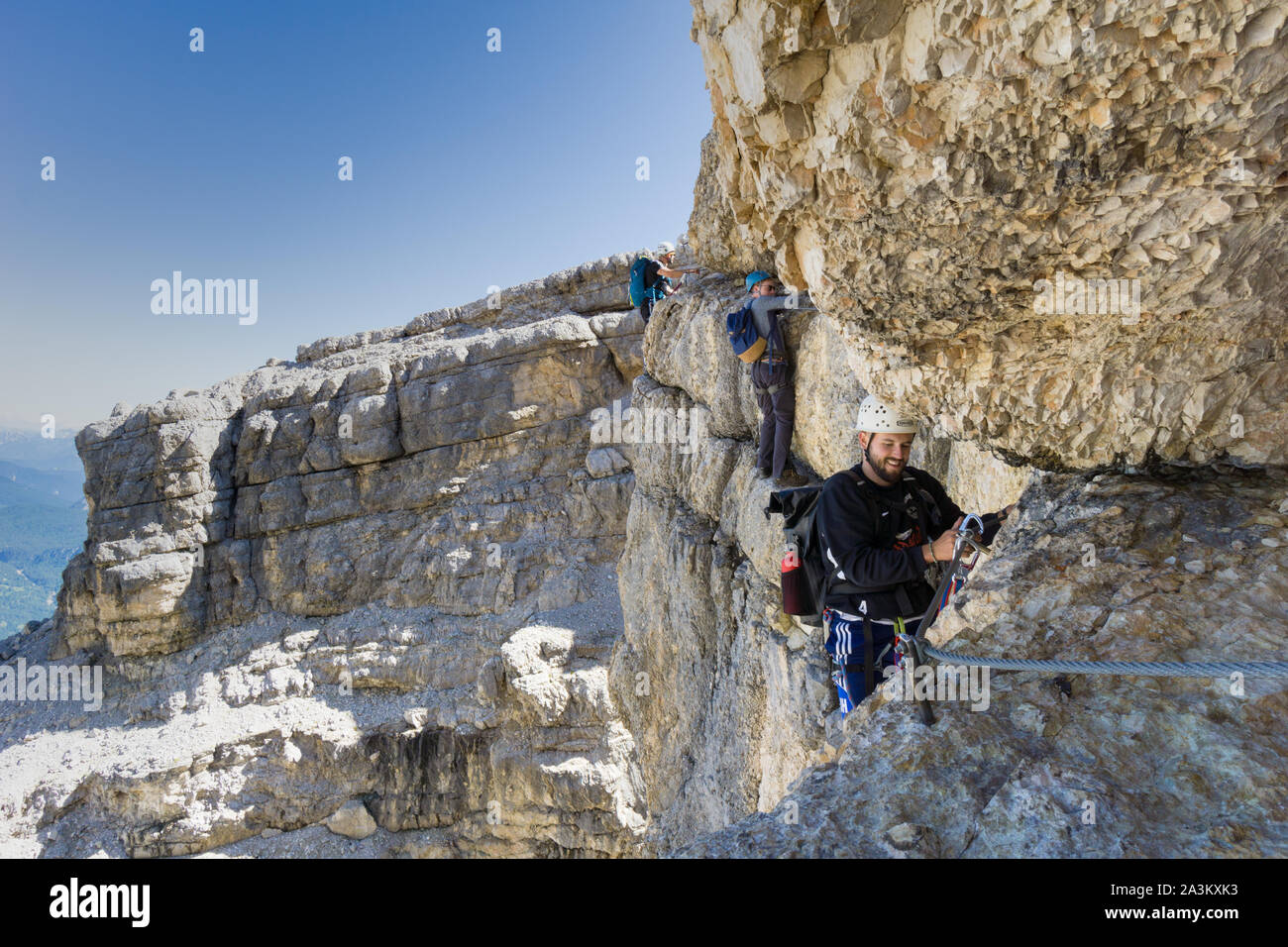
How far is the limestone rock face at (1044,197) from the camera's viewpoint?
2283 millimetres

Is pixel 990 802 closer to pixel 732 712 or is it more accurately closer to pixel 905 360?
pixel 905 360

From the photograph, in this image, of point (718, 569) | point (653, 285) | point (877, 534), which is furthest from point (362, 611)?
point (877, 534)

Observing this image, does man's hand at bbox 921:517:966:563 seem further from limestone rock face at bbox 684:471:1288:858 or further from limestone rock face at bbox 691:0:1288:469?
limestone rock face at bbox 691:0:1288:469

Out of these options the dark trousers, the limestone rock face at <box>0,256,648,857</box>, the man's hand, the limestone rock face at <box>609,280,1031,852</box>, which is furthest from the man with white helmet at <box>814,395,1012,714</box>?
the limestone rock face at <box>0,256,648,857</box>

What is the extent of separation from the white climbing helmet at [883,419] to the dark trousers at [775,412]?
3049 millimetres

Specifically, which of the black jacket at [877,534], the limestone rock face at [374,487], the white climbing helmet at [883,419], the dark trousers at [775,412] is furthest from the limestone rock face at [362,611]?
the white climbing helmet at [883,419]

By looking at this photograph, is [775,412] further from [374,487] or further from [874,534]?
[374,487]

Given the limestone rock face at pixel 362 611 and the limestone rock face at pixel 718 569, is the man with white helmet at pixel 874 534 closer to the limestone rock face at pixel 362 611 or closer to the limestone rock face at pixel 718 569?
the limestone rock face at pixel 718 569

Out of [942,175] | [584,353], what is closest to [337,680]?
[584,353]

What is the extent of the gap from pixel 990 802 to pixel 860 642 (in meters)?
2.01

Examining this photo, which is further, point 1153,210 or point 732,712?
point 732,712

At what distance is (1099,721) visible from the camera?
Result: 2434 mm
